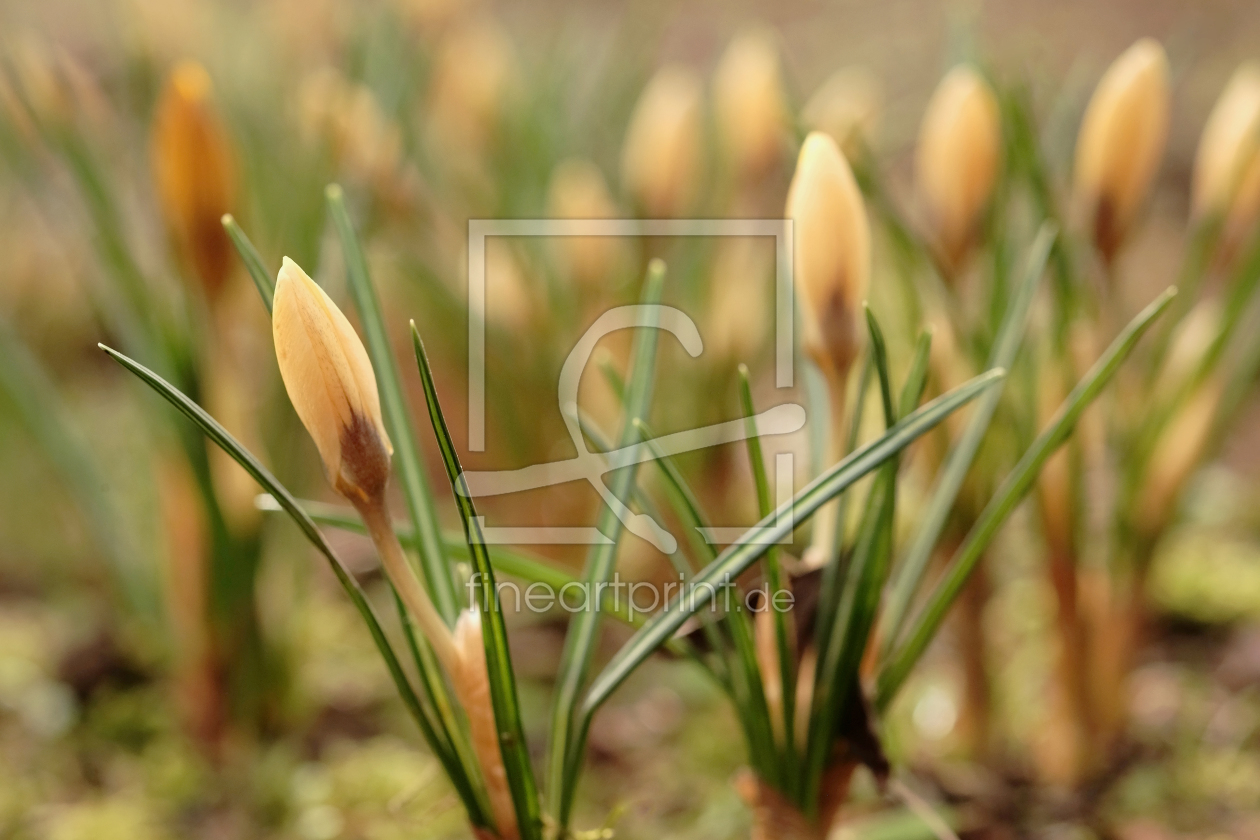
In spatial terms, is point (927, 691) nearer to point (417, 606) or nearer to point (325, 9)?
point (417, 606)

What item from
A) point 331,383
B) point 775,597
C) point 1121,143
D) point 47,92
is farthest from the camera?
point 47,92

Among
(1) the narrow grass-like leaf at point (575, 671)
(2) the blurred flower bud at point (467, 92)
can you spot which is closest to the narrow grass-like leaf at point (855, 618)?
(1) the narrow grass-like leaf at point (575, 671)

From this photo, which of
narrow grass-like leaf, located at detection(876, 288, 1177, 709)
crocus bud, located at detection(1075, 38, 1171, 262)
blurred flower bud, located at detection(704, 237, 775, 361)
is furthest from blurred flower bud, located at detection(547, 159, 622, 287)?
narrow grass-like leaf, located at detection(876, 288, 1177, 709)

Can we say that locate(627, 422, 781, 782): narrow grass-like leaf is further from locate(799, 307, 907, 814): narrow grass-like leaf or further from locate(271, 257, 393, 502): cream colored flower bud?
locate(271, 257, 393, 502): cream colored flower bud

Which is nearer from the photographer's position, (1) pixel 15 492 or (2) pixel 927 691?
(2) pixel 927 691

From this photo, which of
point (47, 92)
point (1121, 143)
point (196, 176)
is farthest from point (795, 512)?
point (47, 92)

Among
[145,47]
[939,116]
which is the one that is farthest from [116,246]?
[939,116]

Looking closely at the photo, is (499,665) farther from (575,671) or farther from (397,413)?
(397,413)
